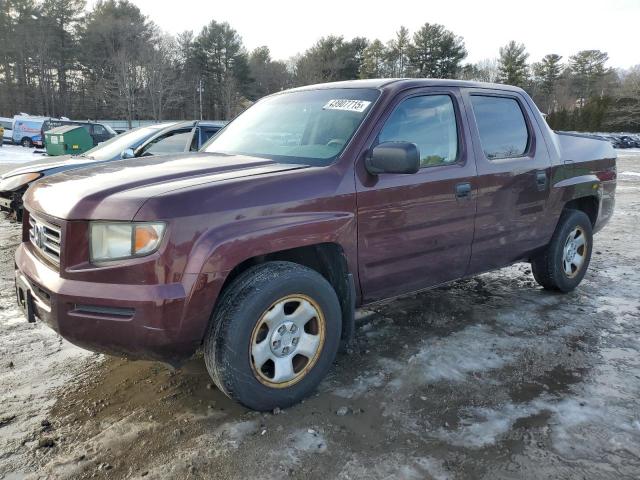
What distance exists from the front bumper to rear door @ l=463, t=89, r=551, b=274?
2.32 meters

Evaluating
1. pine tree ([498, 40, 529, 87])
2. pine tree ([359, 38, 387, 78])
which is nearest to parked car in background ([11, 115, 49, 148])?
pine tree ([359, 38, 387, 78])

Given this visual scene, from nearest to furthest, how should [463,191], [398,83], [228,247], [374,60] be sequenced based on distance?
[228,247] → [398,83] → [463,191] → [374,60]

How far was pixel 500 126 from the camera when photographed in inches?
159

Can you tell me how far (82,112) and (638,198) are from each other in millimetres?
54344

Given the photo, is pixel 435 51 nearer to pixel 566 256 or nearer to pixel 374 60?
pixel 374 60

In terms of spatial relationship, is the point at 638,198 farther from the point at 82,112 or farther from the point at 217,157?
the point at 82,112

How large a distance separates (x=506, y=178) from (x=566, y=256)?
4.65 ft

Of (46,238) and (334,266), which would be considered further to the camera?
(334,266)

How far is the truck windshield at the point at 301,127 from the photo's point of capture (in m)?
3.18

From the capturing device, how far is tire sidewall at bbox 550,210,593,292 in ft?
15.0

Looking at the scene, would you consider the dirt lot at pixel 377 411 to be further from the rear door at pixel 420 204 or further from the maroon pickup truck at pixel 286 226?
the rear door at pixel 420 204

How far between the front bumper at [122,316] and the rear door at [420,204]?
118 cm

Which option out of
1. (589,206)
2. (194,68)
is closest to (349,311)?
(589,206)

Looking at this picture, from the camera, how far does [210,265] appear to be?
7.93 ft
